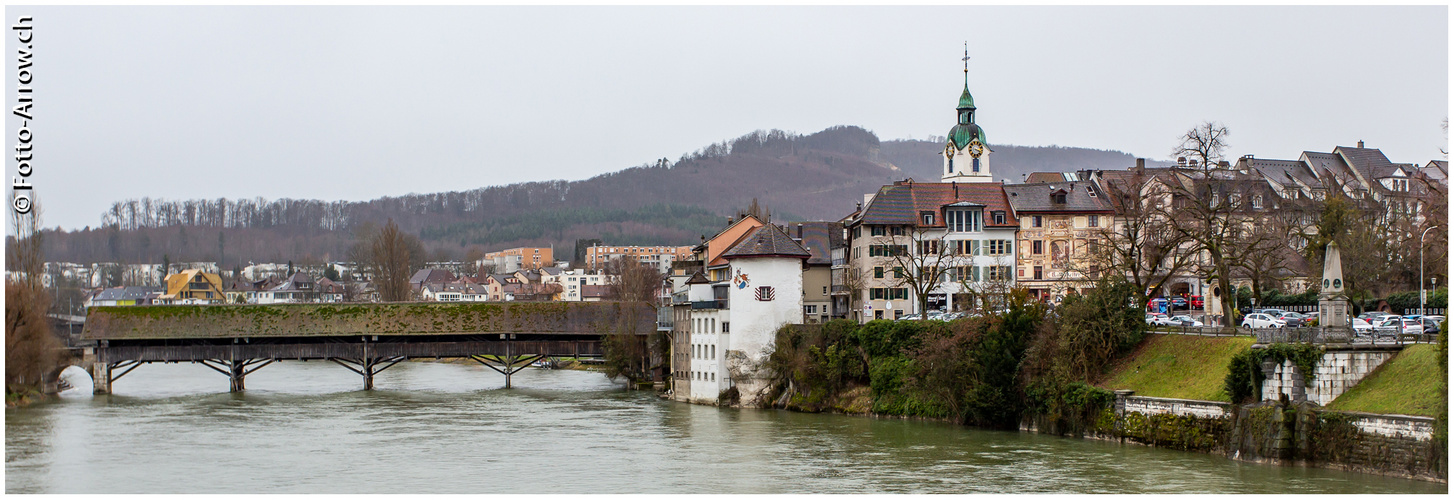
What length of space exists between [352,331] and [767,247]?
21530mm

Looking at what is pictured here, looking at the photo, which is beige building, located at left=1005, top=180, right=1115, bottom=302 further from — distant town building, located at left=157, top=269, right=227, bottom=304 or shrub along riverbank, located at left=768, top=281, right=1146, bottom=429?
distant town building, located at left=157, top=269, right=227, bottom=304

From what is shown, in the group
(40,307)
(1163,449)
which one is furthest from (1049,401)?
(40,307)

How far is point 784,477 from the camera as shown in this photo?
1122 inches

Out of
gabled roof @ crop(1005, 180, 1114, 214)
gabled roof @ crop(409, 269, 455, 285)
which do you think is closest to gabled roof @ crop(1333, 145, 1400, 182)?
gabled roof @ crop(1005, 180, 1114, 214)

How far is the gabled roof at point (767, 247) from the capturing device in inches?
1785

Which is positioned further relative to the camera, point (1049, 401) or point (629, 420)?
point (629, 420)

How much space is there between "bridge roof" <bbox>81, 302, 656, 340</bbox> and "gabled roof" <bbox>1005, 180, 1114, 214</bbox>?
15497mm

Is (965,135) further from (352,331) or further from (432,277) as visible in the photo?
(432,277)

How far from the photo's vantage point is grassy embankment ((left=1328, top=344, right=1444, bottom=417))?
26.2m

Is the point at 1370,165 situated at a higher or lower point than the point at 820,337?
higher

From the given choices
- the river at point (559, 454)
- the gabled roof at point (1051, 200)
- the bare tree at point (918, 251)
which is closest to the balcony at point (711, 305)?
the river at point (559, 454)

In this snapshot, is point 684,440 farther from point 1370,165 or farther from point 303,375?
point 1370,165

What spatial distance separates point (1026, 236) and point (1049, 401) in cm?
2242

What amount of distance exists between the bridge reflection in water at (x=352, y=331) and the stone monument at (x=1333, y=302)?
3255cm
